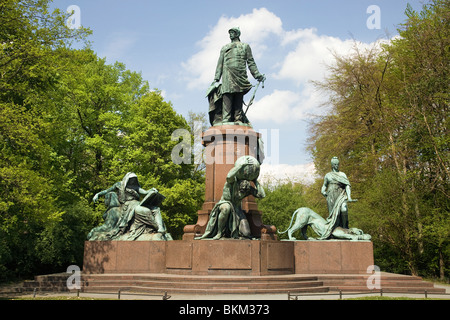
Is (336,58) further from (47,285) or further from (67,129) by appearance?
(47,285)

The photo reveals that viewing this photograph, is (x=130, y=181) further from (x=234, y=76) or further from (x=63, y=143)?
(x=63, y=143)

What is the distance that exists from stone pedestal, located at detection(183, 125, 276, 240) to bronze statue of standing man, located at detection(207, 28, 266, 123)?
73cm

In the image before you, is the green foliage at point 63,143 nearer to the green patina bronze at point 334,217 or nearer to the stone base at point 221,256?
the stone base at point 221,256

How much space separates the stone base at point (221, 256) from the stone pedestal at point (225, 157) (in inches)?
49.1

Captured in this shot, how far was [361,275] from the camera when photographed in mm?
13344

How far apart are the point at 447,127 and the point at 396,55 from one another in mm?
5879

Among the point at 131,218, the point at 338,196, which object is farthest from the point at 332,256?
the point at 131,218

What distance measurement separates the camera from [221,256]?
11812 mm

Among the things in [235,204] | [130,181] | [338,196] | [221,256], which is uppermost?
[130,181]

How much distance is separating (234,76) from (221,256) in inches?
245

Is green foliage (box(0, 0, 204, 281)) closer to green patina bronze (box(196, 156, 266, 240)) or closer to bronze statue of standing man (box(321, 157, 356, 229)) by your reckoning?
green patina bronze (box(196, 156, 266, 240))

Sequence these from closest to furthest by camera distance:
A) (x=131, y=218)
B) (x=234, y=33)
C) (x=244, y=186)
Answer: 1. (x=244, y=186)
2. (x=131, y=218)
3. (x=234, y=33)

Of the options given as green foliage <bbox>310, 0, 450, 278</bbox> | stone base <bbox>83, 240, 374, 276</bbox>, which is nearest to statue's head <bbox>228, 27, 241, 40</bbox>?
stone base <bbox>83, 240, 374, 276</bbox>

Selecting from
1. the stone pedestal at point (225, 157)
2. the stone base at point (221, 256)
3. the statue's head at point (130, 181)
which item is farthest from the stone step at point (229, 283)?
the statue's head at point (130, 181)
